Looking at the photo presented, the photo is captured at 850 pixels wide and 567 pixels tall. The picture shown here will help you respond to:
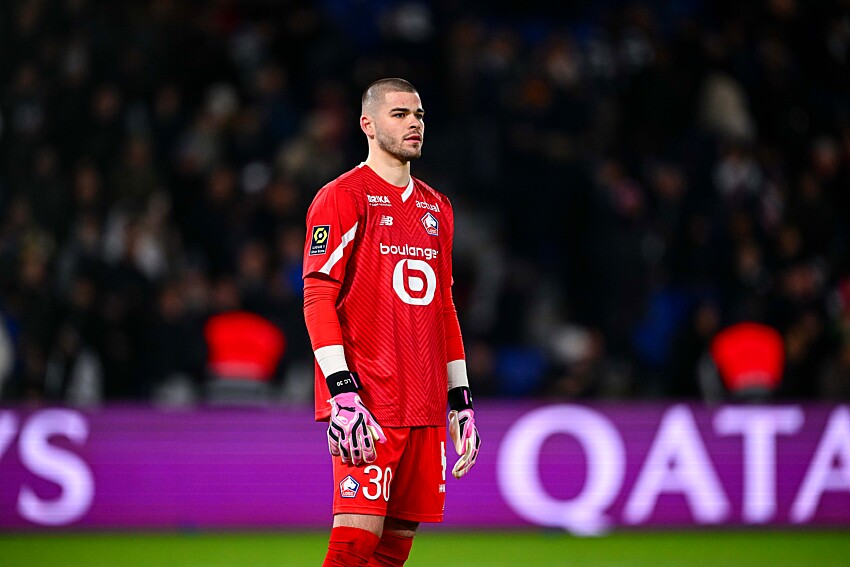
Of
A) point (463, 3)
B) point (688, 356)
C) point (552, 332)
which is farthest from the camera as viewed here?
point (463, 3)

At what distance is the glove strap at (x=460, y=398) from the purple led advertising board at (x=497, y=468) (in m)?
5.84

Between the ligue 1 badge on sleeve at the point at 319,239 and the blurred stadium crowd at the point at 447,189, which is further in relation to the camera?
the blurred stadium crowd at the point at 447,189

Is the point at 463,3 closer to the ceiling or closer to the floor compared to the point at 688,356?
closer to the ceiling

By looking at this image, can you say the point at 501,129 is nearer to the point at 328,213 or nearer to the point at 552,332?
the point at 552,332

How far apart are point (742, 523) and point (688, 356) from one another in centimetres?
196

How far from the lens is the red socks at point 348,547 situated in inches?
218

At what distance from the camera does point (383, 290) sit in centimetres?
581

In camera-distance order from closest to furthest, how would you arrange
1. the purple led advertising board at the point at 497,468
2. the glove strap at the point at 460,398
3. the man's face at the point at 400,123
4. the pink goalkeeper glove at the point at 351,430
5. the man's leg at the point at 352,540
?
the pink goalkeeper glove at the point at 351,430, the man's leg at the point at 352,540, the man's face at the point at 400,123, the glove strap at the point at 460,398, the purple led advertising board at the point at 497,468

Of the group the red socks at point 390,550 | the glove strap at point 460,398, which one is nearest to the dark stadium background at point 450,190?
the glove strap at point 460,398

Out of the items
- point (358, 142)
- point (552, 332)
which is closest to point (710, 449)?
point (552, 332)

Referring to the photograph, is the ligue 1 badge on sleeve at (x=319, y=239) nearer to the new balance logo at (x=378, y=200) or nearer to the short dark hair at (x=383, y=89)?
the new balance logo at (x=378, y=200)

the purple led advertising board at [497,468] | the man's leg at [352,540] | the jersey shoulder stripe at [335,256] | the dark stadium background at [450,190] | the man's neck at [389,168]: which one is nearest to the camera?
the man's leg at [352,540]

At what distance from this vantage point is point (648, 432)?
41.5ft

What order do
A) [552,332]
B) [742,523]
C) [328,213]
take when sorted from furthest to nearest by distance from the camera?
1. [552,332]
2. [742,523]
3. [328,213]
